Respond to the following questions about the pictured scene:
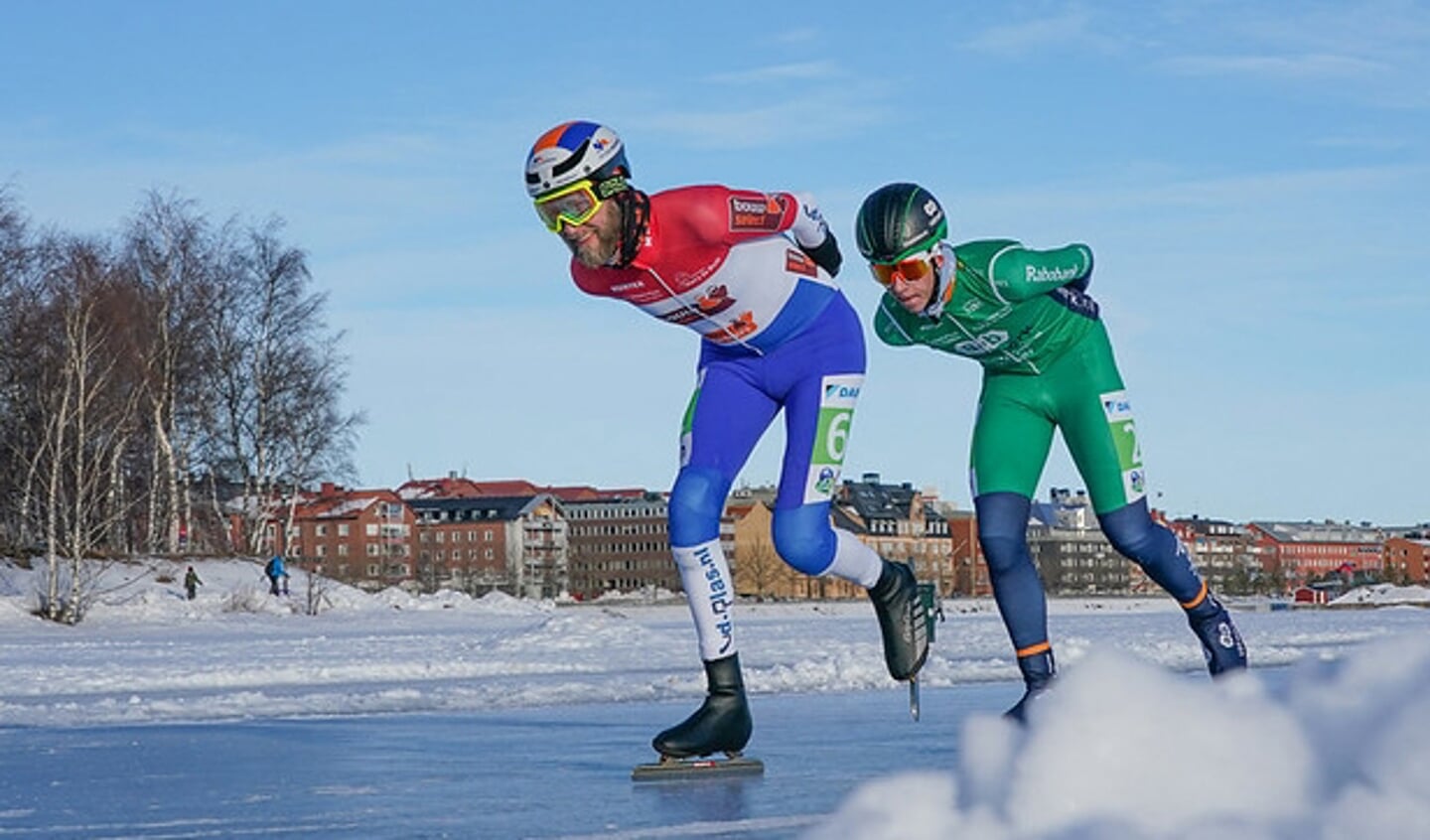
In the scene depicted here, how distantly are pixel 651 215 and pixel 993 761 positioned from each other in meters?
3.46

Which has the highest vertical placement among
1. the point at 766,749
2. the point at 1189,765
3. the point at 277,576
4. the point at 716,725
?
the point at 277,576

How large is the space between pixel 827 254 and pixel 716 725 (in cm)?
173

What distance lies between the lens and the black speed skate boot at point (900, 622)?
654 centimetres

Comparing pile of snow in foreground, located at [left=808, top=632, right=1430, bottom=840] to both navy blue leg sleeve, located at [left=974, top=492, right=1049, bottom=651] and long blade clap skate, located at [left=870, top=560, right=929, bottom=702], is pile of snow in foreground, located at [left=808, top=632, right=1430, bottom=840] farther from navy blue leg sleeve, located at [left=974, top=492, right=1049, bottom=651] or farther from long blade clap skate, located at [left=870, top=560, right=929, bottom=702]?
long blade clap skate, located at [left=870, top=560, right=929, bottom=702]

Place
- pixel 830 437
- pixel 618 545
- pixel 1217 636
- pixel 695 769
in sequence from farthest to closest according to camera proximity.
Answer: pixel 618 545 < pixel 830 437 < pixel 1217 636 < pixel 695 769

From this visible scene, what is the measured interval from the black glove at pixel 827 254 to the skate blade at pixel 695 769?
182cm

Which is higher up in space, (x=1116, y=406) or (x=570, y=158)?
(x=570, y=158)

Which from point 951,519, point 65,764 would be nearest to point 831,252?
point 65,764

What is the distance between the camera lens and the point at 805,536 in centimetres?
629

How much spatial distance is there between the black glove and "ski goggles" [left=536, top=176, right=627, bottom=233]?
2.99ft

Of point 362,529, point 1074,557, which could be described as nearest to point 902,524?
point 1074,557

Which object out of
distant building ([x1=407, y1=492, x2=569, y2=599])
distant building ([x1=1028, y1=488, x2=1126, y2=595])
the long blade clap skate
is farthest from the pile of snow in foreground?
distant building ([x1=1028, y1=488, x2=1126, y2=595])

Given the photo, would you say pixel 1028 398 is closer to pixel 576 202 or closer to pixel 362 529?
pixel 576 202

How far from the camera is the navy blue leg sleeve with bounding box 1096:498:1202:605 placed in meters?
6.13
